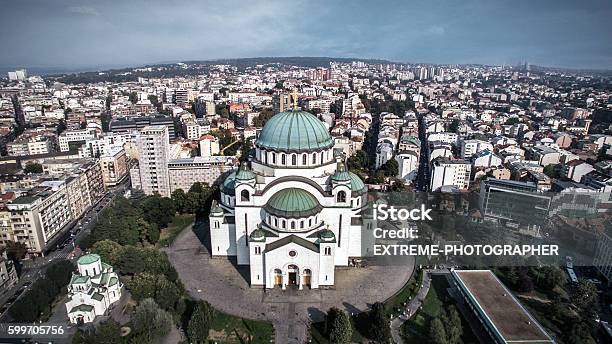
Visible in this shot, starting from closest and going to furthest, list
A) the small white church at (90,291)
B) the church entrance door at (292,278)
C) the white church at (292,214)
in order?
the small white church at (90,291)
the white church at (292,214)
the church entrance door at (292,278)

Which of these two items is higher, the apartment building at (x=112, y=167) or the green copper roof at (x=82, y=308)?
the apartment building at (x=112, y=167)

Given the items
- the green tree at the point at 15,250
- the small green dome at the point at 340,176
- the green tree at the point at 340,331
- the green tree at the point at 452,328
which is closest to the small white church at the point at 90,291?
the green tree at the point at 15,250

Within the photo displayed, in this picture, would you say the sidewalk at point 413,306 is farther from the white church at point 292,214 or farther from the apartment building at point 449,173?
the apartment building at point 449,173

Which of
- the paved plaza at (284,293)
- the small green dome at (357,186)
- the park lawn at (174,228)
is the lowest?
the paved plaza at (284,293)

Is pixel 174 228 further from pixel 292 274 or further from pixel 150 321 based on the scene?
pixel 150 321

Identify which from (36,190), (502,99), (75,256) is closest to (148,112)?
(36,190)

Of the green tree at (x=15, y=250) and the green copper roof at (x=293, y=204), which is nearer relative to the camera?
the green copper roof at (x=293, y=204)

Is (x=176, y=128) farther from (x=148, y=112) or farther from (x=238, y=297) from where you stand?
(x=238, y=297)
